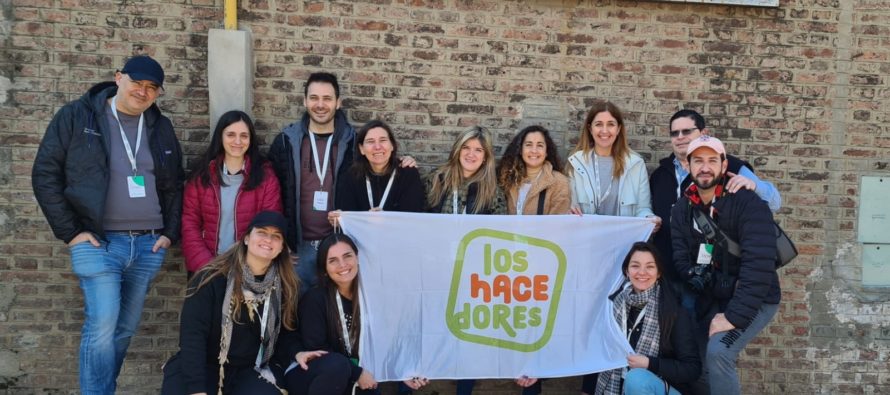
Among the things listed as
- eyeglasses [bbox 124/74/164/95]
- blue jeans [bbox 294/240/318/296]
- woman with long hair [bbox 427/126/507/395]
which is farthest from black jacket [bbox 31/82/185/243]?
woman with long hair [bbox 427/126/507/395]

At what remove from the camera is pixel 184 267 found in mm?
4961

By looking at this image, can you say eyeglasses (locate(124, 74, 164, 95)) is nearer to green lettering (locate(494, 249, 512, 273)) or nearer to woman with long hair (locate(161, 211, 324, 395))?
woman with long hair (locate(161, 211, 324, 395))

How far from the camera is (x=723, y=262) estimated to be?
4.11 m

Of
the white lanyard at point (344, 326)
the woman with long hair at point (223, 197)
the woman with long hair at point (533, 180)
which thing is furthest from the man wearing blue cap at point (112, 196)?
the woman with long hair at point (533, 180)

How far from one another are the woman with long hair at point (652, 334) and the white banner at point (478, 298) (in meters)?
0.20

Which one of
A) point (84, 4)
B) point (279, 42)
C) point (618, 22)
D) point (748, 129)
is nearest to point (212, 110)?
point (279, 42)

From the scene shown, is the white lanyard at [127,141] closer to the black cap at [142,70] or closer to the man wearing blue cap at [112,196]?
the man wearing blue cap at [112,196]

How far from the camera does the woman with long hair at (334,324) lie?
4.07m

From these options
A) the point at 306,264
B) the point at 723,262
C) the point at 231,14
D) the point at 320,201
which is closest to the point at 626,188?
the point at 723,262

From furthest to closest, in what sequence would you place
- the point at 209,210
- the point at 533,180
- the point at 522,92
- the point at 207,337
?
the point at 522,92, the point at 533,180, the point at 209,210, the point at 207,337

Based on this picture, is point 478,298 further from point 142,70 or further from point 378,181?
point 142,70

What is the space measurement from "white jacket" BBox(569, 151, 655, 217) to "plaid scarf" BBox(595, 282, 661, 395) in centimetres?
64

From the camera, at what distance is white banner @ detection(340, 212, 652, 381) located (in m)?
4.48

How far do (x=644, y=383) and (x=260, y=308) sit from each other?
7.46 feet
